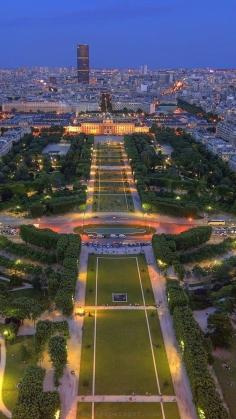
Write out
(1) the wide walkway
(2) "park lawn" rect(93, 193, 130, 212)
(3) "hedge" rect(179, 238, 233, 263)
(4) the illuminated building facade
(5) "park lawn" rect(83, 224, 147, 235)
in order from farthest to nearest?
(4) the illuminated building facade
(2) "park lawn" rect(93, 193, 130, 212)
(5) "park lawn" rect(83, 224, 147, 235)
(3) "hedge" rect(179, 238, 233, 263)
(1) the wide walkway

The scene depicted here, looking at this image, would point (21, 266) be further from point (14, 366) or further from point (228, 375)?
point (228, 375)

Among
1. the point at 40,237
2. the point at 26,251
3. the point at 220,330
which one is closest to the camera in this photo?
the point at 220,330

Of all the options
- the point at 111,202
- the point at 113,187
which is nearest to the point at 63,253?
the point at 111,202

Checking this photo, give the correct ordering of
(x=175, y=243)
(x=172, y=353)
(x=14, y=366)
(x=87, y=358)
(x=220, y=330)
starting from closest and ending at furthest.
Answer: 1. (x=14, y=366)
2. (x=87, y=358)
3. (x=172, y=353)
4. (x=220, y=330)
5. (x=175, y=243)

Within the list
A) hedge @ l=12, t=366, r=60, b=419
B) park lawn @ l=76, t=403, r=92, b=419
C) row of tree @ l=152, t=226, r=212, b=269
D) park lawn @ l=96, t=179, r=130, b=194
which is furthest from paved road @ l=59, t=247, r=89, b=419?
park lawn @ l=96, t=179, r=130, b=194

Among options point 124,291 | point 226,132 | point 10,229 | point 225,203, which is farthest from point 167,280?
point 226,132

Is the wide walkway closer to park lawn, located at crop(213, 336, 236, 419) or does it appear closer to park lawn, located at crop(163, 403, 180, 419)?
park lawn, located at crop(163, 403, 180, 419)

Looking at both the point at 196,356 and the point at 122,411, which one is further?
the point at 196,356

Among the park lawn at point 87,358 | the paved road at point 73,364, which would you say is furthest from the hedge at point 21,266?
the park lawn at point 87,358
